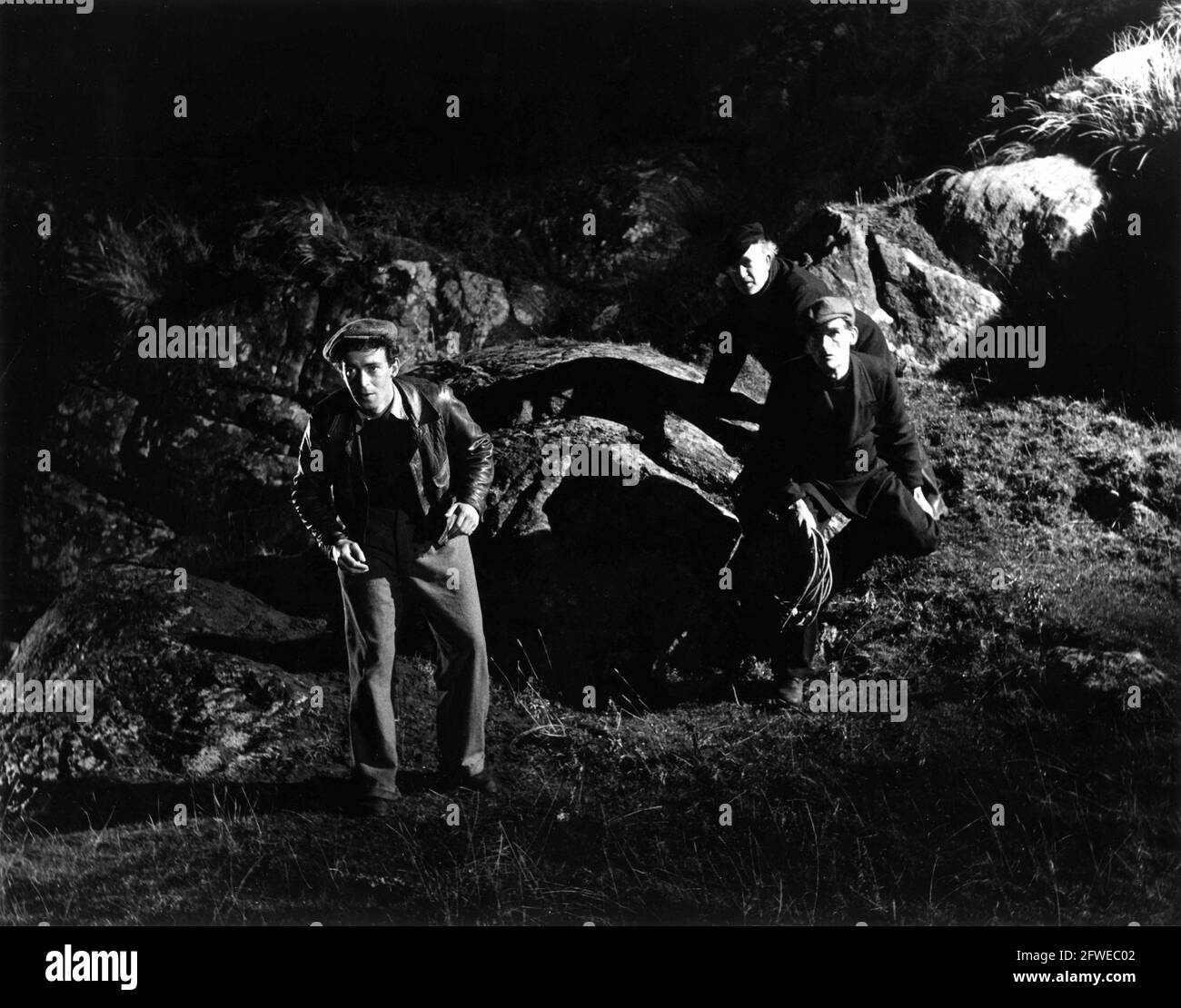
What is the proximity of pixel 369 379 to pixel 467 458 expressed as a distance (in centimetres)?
52

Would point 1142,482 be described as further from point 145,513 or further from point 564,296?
point 145,513

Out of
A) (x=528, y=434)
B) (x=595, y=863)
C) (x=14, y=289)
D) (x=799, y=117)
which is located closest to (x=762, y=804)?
(x=595, y=863)

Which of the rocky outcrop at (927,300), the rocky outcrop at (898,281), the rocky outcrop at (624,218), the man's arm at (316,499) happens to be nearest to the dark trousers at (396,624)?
the man's arm at (316,499)

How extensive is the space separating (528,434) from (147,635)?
196 centimetres

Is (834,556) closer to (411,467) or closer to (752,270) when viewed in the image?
(752,270)

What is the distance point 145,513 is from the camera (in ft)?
19.6

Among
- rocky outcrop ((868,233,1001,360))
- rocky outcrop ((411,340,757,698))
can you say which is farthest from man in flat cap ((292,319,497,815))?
rocky outcrop ((868,233,1001,360))

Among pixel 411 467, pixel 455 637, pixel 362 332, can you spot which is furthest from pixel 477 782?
pixel 362 332

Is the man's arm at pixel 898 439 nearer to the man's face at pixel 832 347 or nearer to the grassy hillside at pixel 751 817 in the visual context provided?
the man's face at pixel 832 347

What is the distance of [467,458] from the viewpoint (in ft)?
16.0

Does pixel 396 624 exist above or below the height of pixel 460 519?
below

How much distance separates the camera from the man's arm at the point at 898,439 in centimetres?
510

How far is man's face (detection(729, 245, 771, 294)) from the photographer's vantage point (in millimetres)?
5367

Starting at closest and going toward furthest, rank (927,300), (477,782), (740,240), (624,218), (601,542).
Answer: (477,782)
(601,542)
(740,240)
(927,300)
(624,218)
